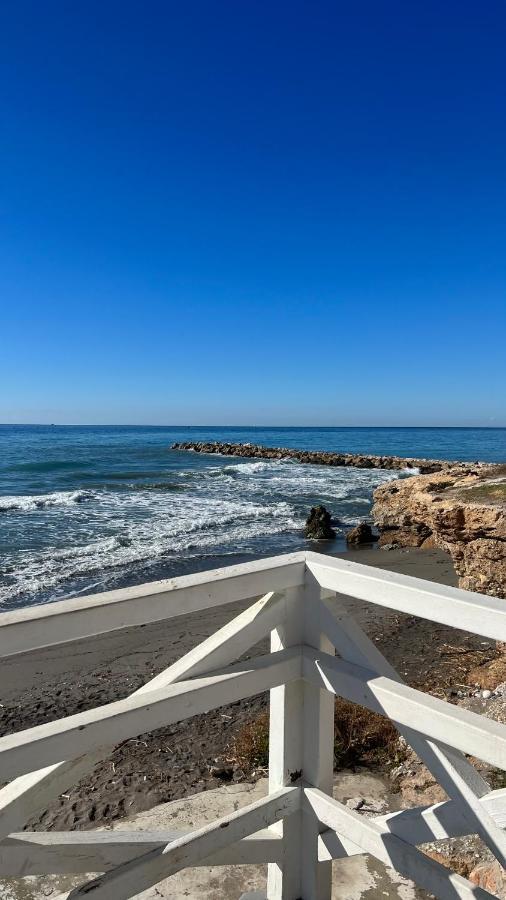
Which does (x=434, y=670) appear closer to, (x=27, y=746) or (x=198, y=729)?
(x=198, y=729)

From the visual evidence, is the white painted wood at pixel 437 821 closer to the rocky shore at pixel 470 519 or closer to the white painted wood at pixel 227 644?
the white painted wood at pixel 227 644

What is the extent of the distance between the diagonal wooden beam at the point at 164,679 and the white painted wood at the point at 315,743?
0.38 feet

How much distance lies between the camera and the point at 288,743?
205cm

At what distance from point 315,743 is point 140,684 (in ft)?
15.0

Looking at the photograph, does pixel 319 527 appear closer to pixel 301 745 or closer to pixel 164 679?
pixel 301 745

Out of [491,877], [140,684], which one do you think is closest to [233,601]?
[491,877]

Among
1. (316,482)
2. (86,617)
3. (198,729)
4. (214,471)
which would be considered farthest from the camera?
(214,471)

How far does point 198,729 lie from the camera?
4875mm

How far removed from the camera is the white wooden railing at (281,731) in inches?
58.1

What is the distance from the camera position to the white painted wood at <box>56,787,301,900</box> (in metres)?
1.60

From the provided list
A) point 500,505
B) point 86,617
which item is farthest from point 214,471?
point 86,617

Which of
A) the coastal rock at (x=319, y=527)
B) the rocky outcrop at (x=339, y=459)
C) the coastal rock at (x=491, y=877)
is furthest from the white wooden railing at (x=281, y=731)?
the rocky outcrop at (x=339, y=459)

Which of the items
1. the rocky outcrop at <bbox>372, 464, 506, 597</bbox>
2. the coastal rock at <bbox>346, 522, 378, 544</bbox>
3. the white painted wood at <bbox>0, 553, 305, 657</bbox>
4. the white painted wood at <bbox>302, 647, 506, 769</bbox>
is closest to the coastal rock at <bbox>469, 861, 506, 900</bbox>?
the white painted wood at <bbox>302, 647, 506, 769</bbox>

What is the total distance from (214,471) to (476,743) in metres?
32.0
